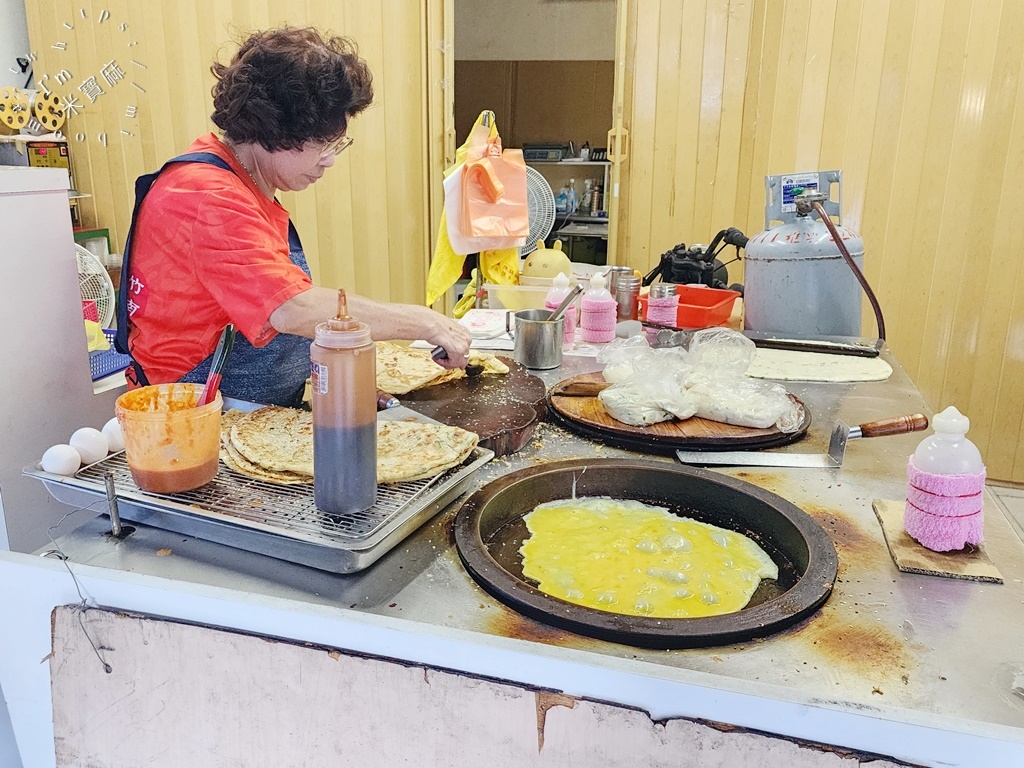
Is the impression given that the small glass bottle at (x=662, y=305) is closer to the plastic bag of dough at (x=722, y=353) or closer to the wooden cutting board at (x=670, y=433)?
the plastic bag of dough at (x=722, y=353)

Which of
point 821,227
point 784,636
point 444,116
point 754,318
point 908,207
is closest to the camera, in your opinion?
point 784,636

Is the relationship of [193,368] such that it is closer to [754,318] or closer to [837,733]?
[837,733]

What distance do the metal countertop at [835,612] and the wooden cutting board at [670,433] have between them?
0.72 ft

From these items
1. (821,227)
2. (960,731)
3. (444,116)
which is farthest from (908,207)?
(960,731)

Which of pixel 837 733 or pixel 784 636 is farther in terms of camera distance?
pixel 784 636

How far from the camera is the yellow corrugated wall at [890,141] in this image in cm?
375

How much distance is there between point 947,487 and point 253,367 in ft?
4.67

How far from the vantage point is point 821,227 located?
2486 millimetres

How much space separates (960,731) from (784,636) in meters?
0.24

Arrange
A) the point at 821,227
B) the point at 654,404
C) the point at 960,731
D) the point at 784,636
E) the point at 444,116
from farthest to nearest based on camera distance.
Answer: the point at 444,116 < the point at 821,227 < the point at 654,404 < the point at 784,636 < the point at 960,731

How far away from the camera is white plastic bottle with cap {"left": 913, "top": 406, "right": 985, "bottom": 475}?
1049mm

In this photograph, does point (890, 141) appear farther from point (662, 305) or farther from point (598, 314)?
point (598, 314)

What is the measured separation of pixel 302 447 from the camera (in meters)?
1.23

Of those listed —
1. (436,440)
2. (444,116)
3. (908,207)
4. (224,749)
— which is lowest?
(224,749)
